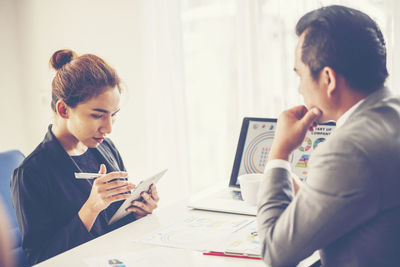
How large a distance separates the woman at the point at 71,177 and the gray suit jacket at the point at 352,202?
2.09 feet

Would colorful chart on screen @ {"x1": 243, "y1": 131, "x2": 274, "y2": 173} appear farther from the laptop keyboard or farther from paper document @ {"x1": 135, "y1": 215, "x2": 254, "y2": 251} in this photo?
paper document @ {"x1": 135, "y1": 215, "x2": 254, "y2": 251}

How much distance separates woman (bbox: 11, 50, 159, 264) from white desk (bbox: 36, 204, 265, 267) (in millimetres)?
100

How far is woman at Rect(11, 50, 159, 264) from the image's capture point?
4.43 ft

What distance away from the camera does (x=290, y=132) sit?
1.01m

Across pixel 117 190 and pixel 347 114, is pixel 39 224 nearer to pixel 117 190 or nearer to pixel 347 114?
pixel 117 190

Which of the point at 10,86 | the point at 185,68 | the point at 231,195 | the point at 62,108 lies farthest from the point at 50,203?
the point at 10,86

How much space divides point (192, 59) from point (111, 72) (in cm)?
135

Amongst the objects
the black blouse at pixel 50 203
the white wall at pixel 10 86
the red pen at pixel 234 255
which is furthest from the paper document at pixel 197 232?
the white wall at pixel 10 86

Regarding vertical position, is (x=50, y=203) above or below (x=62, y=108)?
below

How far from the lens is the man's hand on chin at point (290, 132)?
0.98m

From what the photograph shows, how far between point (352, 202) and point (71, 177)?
3.31 feet

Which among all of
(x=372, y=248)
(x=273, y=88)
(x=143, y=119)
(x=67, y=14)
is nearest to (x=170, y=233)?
(x=372, y=248)

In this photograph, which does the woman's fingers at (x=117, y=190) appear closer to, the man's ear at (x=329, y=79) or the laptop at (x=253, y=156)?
the laptop at (x=253, y=156)

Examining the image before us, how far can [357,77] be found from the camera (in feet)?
2.89
